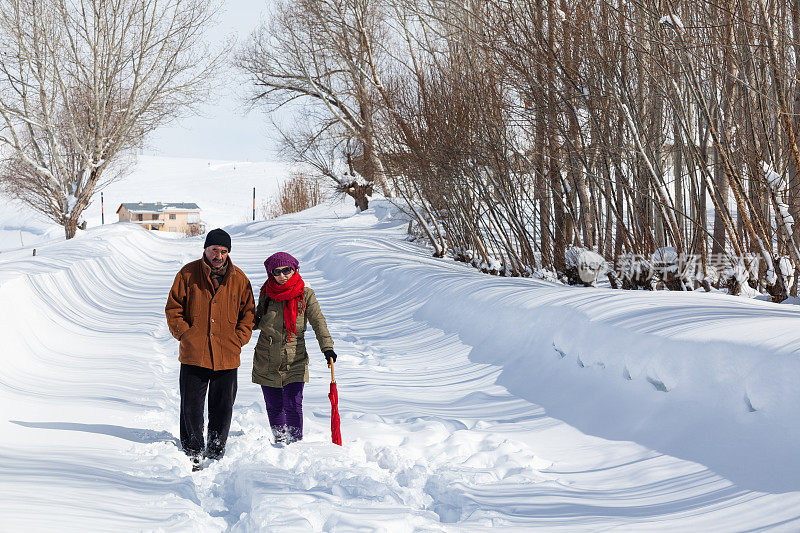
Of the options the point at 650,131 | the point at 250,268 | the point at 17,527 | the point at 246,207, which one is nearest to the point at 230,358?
the point at 17,527

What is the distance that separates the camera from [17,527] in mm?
3176

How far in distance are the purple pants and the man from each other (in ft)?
1.36

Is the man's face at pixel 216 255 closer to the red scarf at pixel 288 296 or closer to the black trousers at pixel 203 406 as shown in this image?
the red scarf at pixel 288 296

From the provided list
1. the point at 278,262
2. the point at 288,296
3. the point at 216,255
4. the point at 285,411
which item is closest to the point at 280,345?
the point at 288,296

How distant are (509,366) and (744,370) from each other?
109 inches

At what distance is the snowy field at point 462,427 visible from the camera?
12.3 feet

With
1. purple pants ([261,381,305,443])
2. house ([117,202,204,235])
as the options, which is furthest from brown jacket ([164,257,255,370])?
house ([117,202,204,235])

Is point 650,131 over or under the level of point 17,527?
over

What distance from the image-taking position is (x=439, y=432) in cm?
534

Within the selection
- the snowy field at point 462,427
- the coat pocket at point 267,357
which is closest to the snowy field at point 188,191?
the snowy field at point 462,427

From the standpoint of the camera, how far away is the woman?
16.7 feet

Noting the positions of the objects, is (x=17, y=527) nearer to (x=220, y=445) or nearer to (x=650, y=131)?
(x=220, y=445)

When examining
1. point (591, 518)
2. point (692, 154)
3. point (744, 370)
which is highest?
point (692, 154)

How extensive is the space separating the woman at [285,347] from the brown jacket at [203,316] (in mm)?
416
